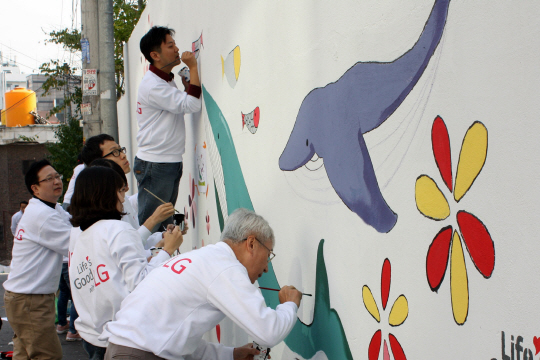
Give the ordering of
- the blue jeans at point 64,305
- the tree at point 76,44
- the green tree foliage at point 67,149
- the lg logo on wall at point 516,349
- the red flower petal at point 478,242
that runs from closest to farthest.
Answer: the lg logo on wall at point 516,349, the red flower petal at point 478,242, the blue jeans at point 64,305, the green tree foliage at point 67,149, the tree at point 76,44

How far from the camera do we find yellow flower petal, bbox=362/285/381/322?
1.85 metres

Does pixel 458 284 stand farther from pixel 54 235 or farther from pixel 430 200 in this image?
pixel 54 235

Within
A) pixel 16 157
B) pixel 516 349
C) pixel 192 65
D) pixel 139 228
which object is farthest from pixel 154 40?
pixel 16 157

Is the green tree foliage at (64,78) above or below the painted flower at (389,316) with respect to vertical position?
above

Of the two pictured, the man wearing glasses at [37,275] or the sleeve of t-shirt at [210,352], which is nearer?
the sleeve of t-shirt at [210,352]

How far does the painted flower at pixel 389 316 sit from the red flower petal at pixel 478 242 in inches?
14.6

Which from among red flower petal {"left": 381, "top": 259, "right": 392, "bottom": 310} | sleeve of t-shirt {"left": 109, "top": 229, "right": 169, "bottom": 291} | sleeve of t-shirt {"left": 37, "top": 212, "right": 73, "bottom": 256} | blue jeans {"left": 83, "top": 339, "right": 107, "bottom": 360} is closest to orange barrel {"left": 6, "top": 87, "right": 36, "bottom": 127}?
sleeve of t-shirt {"left": 37, "top": 212, "right": 73, "bottom": 256}

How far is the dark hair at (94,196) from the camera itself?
2.70 metres

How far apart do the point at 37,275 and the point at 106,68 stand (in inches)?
137

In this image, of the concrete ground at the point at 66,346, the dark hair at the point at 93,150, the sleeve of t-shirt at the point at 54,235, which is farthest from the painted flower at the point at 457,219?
the concrete ground at the point at 66,346

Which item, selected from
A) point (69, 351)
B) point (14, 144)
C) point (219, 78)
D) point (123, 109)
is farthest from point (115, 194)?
point (14, 144)

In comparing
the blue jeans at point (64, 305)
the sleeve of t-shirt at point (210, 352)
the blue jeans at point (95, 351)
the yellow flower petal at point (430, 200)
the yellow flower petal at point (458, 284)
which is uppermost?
the yellow flower petal at point (430, 200)

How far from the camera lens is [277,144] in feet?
8.84

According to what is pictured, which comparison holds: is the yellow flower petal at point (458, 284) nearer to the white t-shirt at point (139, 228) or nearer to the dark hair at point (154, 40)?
the white t-shirt at point (139, 228)
